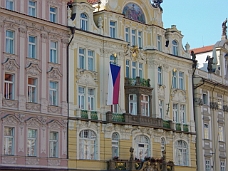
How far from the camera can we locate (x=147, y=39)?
5428cm

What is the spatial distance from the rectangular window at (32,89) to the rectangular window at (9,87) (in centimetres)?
156

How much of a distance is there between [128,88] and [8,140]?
13045 millimetres

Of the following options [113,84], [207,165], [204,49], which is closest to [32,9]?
[113,84]

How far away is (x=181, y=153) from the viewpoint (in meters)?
55.2

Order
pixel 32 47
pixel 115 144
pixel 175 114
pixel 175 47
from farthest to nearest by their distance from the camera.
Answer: pixel 175 47 → pixel 175 114 → pixel 115 144 → pixel 32 47

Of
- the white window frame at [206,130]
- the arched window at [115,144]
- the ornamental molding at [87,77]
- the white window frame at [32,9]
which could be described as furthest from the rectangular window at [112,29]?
the white window frame at [206,130]

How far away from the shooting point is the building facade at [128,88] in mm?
46562

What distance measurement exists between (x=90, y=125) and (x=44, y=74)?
5.65 metres

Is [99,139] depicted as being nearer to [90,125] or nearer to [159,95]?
[90,125]

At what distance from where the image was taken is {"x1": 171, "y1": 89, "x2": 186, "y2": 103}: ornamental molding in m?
55.3

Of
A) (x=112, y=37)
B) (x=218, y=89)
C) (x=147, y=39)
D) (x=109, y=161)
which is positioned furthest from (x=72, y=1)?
(x=218, y=89)

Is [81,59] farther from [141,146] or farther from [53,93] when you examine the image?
[141,146]

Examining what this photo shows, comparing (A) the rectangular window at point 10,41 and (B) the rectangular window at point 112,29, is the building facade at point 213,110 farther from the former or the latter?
(A) the rectangular window at point 10,41

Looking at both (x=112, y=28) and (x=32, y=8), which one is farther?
(x=112, y=28)
